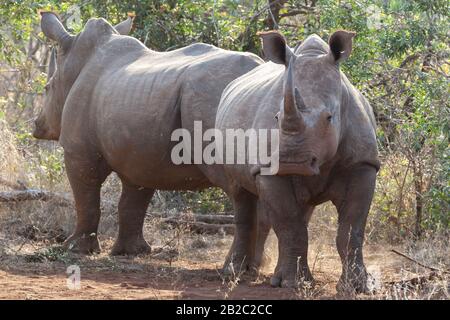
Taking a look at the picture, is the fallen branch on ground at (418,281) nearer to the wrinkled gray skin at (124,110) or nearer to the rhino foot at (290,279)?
the rhino foot at (290,279)

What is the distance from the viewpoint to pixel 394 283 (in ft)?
25.3

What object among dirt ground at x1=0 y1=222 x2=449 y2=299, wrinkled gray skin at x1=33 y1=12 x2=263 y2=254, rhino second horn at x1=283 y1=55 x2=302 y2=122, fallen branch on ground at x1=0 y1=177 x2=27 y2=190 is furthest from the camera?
fallen branch on ground at x1=0 y1=177 x2=27 y2=190

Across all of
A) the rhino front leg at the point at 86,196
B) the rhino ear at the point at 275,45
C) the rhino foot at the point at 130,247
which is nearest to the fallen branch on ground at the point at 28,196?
the rhino front leg at the point at 86,196

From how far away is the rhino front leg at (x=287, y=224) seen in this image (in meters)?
7.91

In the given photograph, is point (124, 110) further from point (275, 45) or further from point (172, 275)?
point (275, 45)

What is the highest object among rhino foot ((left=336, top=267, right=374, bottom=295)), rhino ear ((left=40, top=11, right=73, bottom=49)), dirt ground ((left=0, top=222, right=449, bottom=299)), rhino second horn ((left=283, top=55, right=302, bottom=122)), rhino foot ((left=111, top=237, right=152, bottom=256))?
rhino ear ((left=40, top=11, right=73, bottom=49))

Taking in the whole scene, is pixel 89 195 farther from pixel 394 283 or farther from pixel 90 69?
pixel 394 283

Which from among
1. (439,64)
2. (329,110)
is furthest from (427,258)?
(439,64)

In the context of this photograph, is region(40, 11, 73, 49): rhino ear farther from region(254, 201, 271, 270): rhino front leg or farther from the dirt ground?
region(254, 201, 271, 270): rhino front leg

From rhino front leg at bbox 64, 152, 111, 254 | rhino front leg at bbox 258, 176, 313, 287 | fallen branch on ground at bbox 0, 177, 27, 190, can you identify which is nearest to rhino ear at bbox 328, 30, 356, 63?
rhino front leg at bbox 258, 176, 313, 287

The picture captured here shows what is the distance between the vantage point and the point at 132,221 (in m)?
10.7

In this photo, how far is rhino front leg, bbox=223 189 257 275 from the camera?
906 centimetres

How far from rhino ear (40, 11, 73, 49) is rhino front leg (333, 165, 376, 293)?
4256 millimetres
